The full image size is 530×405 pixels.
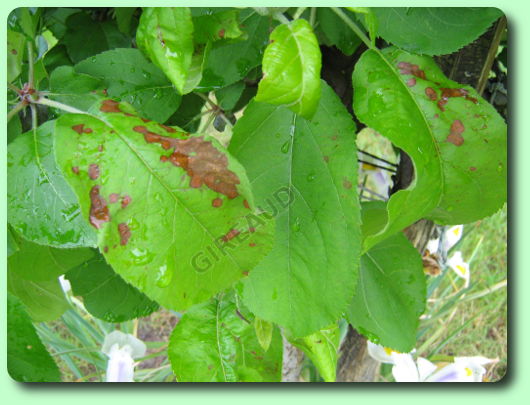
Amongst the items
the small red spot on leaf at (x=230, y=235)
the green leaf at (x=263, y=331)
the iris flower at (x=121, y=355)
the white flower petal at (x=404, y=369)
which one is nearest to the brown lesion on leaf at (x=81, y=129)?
the small red spot on leaf at (x=230, y=235)

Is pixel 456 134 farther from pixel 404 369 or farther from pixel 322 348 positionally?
pixel 404 369

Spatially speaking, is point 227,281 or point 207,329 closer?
point 227,281

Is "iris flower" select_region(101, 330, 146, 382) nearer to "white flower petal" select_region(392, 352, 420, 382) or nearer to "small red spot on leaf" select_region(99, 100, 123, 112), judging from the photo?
"white flower petal" select_region(392, 352, 420, 382)

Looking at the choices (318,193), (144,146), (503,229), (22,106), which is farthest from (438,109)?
(503,229)

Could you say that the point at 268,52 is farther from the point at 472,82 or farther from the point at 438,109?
the point at 472,82

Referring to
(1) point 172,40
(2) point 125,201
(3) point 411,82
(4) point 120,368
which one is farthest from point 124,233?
(4) point 120,368

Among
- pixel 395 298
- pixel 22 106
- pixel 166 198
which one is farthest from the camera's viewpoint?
pixel 395 298
